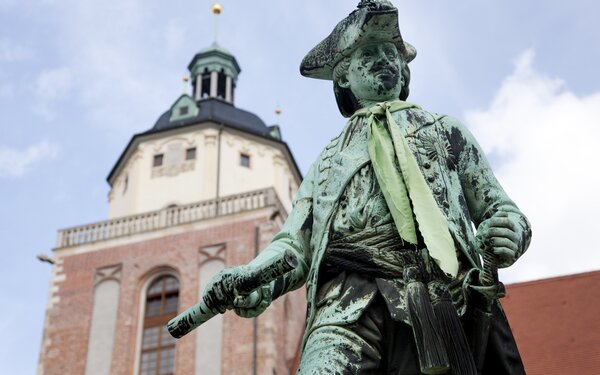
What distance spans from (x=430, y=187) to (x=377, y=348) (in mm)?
532

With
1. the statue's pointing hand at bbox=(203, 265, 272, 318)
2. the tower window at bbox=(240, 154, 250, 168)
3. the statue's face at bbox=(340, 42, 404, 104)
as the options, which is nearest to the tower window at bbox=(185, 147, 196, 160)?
the tower window at bbox=(240, 154, 250, 168)

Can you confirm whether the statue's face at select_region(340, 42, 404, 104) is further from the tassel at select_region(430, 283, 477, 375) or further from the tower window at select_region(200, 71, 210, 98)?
the tower window at select_region(200, 71, 210, 98)

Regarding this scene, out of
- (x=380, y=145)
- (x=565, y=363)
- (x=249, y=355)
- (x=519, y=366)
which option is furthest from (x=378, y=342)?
(x=249, y=355)

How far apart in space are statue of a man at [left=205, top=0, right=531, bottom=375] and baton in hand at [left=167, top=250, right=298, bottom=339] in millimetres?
38

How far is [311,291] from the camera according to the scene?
9.46 feet

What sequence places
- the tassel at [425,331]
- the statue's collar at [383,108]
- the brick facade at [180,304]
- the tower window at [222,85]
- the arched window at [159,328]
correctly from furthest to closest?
the tower window at [222,85] < the arched window at [159,328] < the brick facade at [180,304] < the statue's collar at [383,108] < the tassel at [425,331]

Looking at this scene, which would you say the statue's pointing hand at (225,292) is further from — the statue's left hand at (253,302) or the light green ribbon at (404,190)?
the light green ribbon at (404,190)

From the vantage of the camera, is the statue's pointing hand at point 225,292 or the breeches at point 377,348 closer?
the breeches at point 377,348

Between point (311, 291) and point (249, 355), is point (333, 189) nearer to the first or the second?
point (311, 291)

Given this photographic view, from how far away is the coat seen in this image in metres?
2.89

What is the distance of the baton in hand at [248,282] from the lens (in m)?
2.68

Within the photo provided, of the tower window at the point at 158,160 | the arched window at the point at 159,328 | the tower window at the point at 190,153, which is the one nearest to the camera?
the arched window at the point at 159,328

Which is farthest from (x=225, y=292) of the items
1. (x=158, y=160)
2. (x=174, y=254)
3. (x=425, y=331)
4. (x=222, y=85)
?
(x=222, y=85)

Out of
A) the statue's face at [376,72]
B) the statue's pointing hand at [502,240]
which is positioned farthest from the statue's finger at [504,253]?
the statue's face at [376,72]
